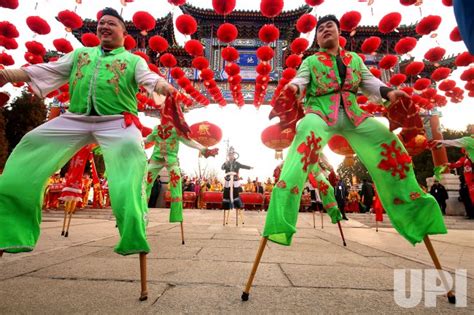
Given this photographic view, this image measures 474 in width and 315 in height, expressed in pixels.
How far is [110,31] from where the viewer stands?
2100 mm

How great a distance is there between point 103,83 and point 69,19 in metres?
6.27

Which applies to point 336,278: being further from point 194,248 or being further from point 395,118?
point 194,248

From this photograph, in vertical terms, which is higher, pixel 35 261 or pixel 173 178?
pixel 173 178

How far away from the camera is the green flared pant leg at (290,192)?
1709 mm

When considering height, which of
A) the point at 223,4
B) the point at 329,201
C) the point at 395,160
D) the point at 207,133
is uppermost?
the point at 223,4

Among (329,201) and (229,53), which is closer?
(329,201)

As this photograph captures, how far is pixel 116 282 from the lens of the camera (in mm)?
1829

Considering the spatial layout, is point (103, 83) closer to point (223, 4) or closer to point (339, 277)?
point (339, 277)

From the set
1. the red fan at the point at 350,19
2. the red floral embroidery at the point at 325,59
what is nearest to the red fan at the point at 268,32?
the red fan at the point at 350,19

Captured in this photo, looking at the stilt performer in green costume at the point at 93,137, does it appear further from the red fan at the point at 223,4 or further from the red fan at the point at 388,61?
the red fan at the point at 388,61

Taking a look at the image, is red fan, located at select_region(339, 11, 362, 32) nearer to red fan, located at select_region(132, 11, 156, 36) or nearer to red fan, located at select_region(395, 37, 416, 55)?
red fan, located at select_region(395, 37, 416, 55)

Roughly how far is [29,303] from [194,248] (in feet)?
6.76

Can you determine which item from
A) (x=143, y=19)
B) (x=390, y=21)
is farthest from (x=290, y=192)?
(x=143, y=19)

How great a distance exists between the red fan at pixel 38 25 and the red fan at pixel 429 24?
873 cm
